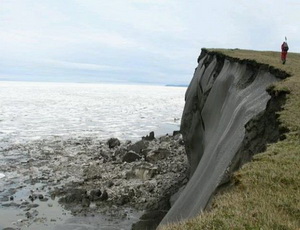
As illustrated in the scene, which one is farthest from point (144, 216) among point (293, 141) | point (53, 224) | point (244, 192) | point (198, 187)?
point (244, 192)

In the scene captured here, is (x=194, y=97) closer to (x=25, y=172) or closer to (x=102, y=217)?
(x=102, y=217)

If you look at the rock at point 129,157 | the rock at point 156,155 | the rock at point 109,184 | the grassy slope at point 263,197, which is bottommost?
the rock at point 109,184

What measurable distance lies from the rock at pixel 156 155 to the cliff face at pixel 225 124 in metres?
5.05

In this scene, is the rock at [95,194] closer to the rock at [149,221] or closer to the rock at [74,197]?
the rock at [74,197]

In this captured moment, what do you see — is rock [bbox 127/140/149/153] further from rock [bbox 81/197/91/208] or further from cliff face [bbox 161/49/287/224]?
rock [bbox 81/197/91/208]

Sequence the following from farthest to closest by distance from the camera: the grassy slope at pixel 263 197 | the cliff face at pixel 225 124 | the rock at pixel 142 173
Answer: the rock at pixel 142 173 → the cliff face at pixel 225 124 → the grassy slope at pixel 263 197

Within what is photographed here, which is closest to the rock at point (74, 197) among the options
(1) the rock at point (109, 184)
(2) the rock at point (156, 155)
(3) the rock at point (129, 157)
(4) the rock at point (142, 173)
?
(1) the rock at point (109, 184)

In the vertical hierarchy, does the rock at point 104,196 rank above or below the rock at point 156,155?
below

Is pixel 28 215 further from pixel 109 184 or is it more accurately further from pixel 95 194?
pixel 109 184

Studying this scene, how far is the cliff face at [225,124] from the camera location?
37.1 ft

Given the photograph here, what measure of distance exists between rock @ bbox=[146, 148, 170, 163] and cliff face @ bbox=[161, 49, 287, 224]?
5051 millimetres

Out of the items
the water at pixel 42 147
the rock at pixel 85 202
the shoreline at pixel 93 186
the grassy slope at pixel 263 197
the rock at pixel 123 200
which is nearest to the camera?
the grassy slope at pixel 263 197

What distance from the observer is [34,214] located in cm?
A: 2145

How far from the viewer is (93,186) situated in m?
26.4
